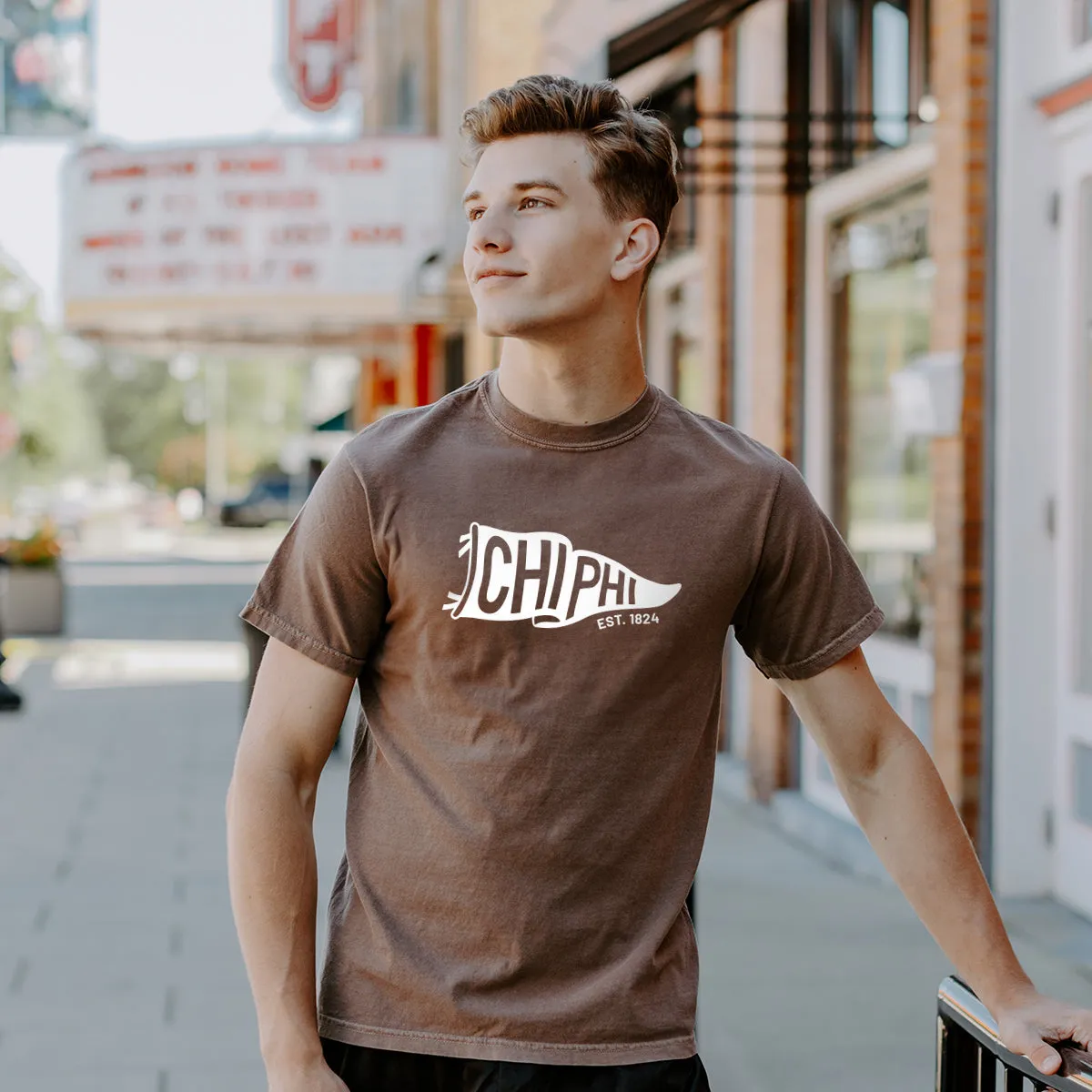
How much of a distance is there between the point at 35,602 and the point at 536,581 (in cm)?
1821

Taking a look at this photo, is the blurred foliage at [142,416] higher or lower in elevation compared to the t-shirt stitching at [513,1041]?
higher

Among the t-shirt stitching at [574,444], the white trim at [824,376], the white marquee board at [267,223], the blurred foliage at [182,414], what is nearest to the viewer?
the t-shirt stitching at [574,444]

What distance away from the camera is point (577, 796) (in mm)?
2043

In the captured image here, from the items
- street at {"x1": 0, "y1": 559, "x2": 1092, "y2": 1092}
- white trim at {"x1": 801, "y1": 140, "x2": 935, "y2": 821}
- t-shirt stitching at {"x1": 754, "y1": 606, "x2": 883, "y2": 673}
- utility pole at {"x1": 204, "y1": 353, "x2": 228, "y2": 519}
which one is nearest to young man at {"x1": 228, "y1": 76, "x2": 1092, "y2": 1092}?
t-shirt stitching at {"x1": 754, "y1": 606, "x2": 883, "y2": 673}

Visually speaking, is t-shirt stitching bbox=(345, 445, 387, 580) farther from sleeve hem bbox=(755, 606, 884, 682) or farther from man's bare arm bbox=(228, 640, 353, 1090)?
sleeve hem bbox=(755, 606, 884, 682)

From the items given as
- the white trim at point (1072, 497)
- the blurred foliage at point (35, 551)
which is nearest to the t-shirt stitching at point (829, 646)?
the white trim at point (1072, 497)

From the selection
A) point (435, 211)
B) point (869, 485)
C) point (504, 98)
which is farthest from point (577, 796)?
point (435, 211)

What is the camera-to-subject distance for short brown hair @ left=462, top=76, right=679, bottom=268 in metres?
2.07


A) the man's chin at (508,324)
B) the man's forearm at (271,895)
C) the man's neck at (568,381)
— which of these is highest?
the man's chin at (508,324)

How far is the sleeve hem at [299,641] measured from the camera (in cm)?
206

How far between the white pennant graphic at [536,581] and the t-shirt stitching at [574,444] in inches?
4.8

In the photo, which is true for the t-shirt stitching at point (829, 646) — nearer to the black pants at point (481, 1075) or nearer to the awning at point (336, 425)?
the black pants at point (481, 1075)

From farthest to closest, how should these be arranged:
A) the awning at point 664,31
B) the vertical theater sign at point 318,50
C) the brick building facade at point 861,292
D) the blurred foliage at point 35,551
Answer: the vertical theater sign at point 318,50 < the blurred foliage at point 35,551 < the brick building facade at point 861,292 < the awning at point 664,31

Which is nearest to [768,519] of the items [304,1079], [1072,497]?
[304,1079]
